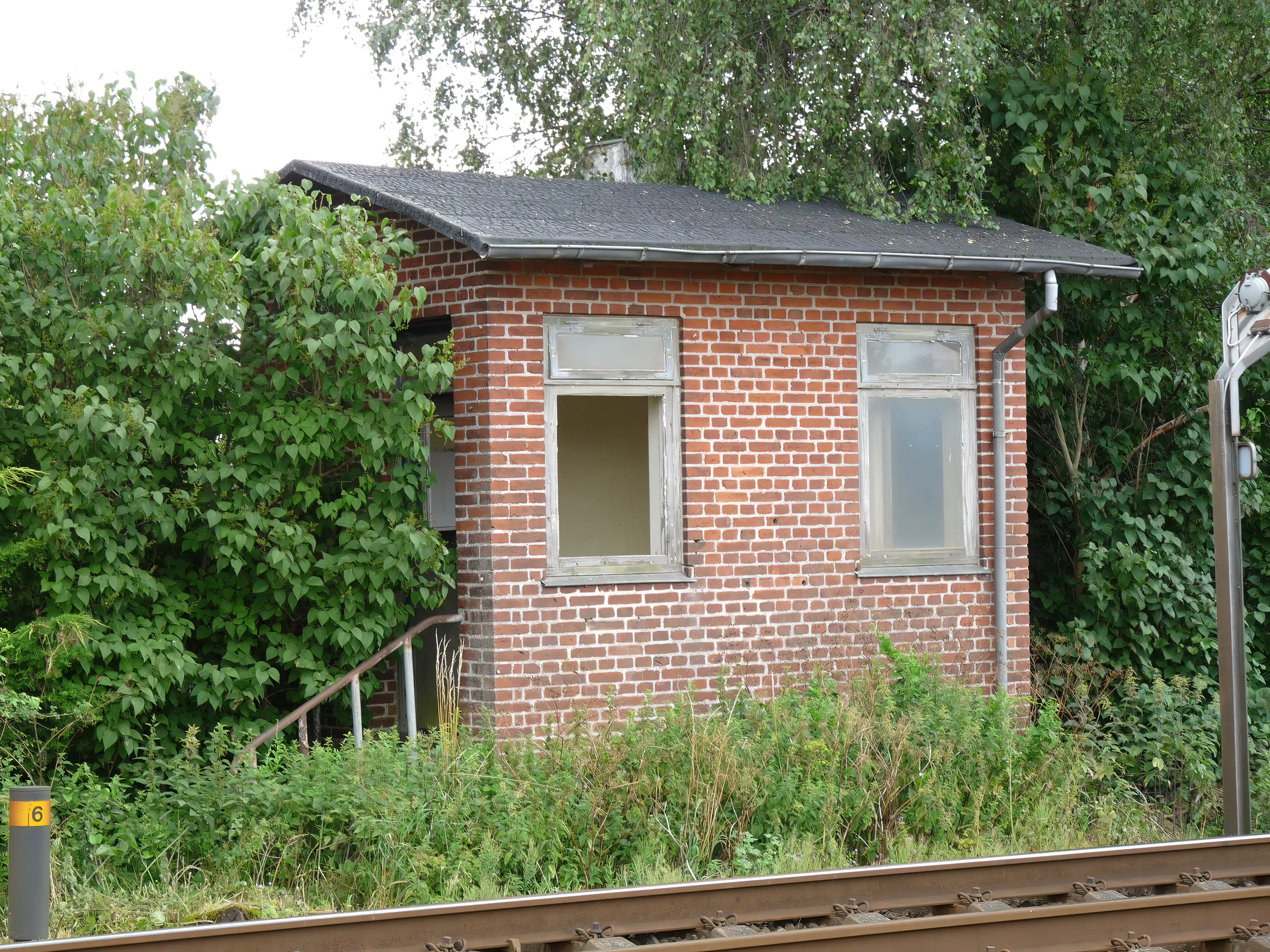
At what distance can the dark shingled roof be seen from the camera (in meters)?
9.29

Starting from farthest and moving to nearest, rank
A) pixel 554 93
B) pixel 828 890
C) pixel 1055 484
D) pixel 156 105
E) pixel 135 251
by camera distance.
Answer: pixel 554 93, pixel 1055 484, pixel 156 105, pixel 135 251, pixel 828 890

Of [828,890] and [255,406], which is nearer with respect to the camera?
[828,890]

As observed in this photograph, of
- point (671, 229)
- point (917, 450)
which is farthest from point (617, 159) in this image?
point (917, 450)

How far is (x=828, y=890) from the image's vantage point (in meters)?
6.69

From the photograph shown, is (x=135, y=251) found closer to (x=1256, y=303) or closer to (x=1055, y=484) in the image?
(x=1256, y=303)

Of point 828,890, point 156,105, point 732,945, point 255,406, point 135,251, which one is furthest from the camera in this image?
point 156,105

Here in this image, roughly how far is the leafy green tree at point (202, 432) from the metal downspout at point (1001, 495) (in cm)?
420

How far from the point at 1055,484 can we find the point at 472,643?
6.07 metres

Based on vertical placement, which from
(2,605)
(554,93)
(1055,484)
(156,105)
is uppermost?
(554,93)

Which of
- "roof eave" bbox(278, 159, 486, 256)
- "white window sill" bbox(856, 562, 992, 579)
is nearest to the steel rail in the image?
"white window sill" bbox(856, 562, 992, 579)

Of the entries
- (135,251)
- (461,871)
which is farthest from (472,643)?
(135,251)

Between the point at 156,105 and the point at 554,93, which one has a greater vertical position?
the point at 554,93

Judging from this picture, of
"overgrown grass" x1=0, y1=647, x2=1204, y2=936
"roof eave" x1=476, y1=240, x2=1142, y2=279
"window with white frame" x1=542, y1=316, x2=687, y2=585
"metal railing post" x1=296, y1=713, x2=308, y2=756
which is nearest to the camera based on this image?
"overgrown grass" x1=0, y1=647, x2=1204, y2=936

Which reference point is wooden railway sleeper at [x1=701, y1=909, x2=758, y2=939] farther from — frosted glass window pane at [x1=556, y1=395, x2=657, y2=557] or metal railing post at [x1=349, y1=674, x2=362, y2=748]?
frosted glass window pane at [x1=556, y1=395, x2=657, y2=557]
